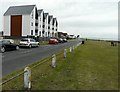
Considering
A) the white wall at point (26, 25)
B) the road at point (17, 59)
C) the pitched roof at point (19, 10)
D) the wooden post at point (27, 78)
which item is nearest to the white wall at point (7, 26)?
the pitched roof at point (19, 10)

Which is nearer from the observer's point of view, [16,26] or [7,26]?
[16,26]

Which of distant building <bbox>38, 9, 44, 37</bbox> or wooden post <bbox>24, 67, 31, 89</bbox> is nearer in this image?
wooden post <bbox>24, 67, 31, 89</bbox>

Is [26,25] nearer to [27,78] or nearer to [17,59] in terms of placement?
[17,59]

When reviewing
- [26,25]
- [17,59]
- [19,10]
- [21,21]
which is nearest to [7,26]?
[21,21]

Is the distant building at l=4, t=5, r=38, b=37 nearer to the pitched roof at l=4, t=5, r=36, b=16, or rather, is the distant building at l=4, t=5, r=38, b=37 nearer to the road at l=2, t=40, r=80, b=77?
the pitched roof at l=4, t=5, r=36, b=16

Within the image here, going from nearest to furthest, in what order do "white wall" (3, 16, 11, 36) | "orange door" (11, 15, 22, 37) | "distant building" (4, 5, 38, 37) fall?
"distant building" (4, 5, 38, 37)
"orange door" (11, 15, 22, 37)
"white wall" (3, 16, 11, 36)

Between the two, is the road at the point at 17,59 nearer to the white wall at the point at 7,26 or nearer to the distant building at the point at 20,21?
the distant building at the point at 20,21

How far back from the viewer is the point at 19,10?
206 ft

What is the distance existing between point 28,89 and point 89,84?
244 cm

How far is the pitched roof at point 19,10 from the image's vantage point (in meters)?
60.8

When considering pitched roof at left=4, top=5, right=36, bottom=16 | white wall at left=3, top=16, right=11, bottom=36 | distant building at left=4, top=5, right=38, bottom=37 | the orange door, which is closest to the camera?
distant building at left=4, top=5, right=38, bottom=37

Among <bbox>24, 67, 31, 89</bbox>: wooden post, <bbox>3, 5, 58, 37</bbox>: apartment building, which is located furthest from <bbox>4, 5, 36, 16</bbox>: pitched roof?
<bbox>24, 67, 31, 89</bbox>: wooden post

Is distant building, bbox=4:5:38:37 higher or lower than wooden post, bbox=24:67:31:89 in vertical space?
higher

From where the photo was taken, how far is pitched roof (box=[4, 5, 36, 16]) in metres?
60.8
